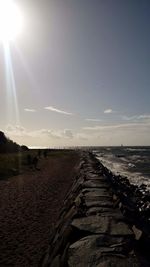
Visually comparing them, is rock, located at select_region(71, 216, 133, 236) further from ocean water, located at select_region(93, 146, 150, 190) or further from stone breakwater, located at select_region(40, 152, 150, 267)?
ocean water, located at select_region(93, 146, 150, 190)

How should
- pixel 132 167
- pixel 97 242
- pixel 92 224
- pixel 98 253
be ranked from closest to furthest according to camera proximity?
1. pixel 98 253
2. pixel 97 242
3. pixel 92 224
4. pixel 132 167

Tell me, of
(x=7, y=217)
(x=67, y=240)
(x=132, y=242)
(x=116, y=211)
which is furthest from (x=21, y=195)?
(x=132, y=242)

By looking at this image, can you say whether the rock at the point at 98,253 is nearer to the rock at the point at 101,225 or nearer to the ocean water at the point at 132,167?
the rock at the point at 101,225

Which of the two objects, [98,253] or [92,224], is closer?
[98,253]

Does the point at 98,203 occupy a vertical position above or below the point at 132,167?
above

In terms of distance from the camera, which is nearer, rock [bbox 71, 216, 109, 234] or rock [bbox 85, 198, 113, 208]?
rock [bbox 71, 216, 109, 234]

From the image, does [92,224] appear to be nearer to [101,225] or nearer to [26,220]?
[101,225]

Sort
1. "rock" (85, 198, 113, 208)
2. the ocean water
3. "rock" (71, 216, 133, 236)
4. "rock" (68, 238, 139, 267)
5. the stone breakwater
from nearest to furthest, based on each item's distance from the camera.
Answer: "rock" (68, 238, 139, 267), the stone breakwater, "rock" (71, 216, 133, 236), "rock" (85, 198, 113, 208), the ocean water

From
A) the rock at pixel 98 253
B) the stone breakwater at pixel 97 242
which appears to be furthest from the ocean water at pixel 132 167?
the rock at pixel 98 253

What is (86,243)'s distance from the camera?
4.52 meters

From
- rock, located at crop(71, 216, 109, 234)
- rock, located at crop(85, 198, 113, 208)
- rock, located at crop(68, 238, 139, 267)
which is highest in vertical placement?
rock, located at crop(85, 198, 113, 208)

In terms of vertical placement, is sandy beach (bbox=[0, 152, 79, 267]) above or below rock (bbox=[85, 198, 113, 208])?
below

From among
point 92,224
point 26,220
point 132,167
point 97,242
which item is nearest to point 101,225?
point 92,224

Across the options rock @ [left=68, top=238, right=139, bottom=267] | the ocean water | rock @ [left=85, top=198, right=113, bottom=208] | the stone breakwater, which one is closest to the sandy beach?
the stone breakwater
